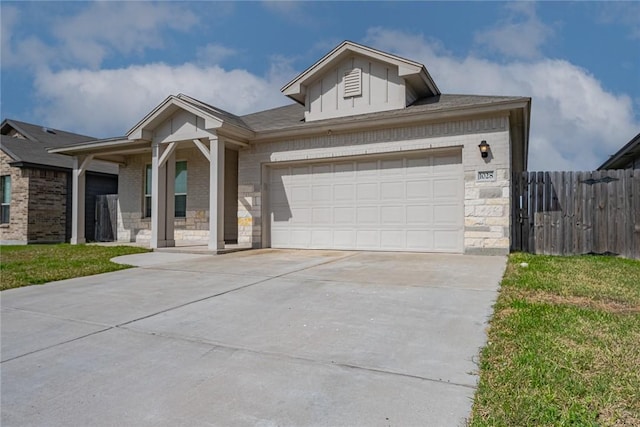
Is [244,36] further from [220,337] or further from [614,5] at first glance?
[220,337]

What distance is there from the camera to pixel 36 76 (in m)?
25.2

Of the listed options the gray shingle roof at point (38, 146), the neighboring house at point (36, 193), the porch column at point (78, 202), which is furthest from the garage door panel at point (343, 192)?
the gray shingle roof at point (38, 146)

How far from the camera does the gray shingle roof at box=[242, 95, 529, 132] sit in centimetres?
861

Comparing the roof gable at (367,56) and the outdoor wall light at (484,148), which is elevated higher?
the roof gable at (367,56)

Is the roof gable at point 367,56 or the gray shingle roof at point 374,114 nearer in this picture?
the gray shingle roof at point 374,114

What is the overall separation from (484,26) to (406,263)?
8754mm

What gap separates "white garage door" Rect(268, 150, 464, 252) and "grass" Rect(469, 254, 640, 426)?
4141 millimetres

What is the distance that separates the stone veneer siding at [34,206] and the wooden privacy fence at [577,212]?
55.2 ft

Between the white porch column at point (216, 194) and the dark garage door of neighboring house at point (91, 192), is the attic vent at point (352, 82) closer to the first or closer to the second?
the white porch column at point (216, 194)

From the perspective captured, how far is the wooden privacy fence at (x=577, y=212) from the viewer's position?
8.22 metres

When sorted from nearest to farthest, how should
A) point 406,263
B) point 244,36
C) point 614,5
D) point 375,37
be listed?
point 406,263 < point 614,5 < point 244,36 < point 375,37

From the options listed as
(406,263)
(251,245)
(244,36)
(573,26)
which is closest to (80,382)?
(406,263)

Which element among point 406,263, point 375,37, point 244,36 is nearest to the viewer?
point 406,263

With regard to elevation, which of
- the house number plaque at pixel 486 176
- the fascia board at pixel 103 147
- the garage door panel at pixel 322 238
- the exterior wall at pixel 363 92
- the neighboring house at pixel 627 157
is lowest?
the garage door panel at pixel 322 238
